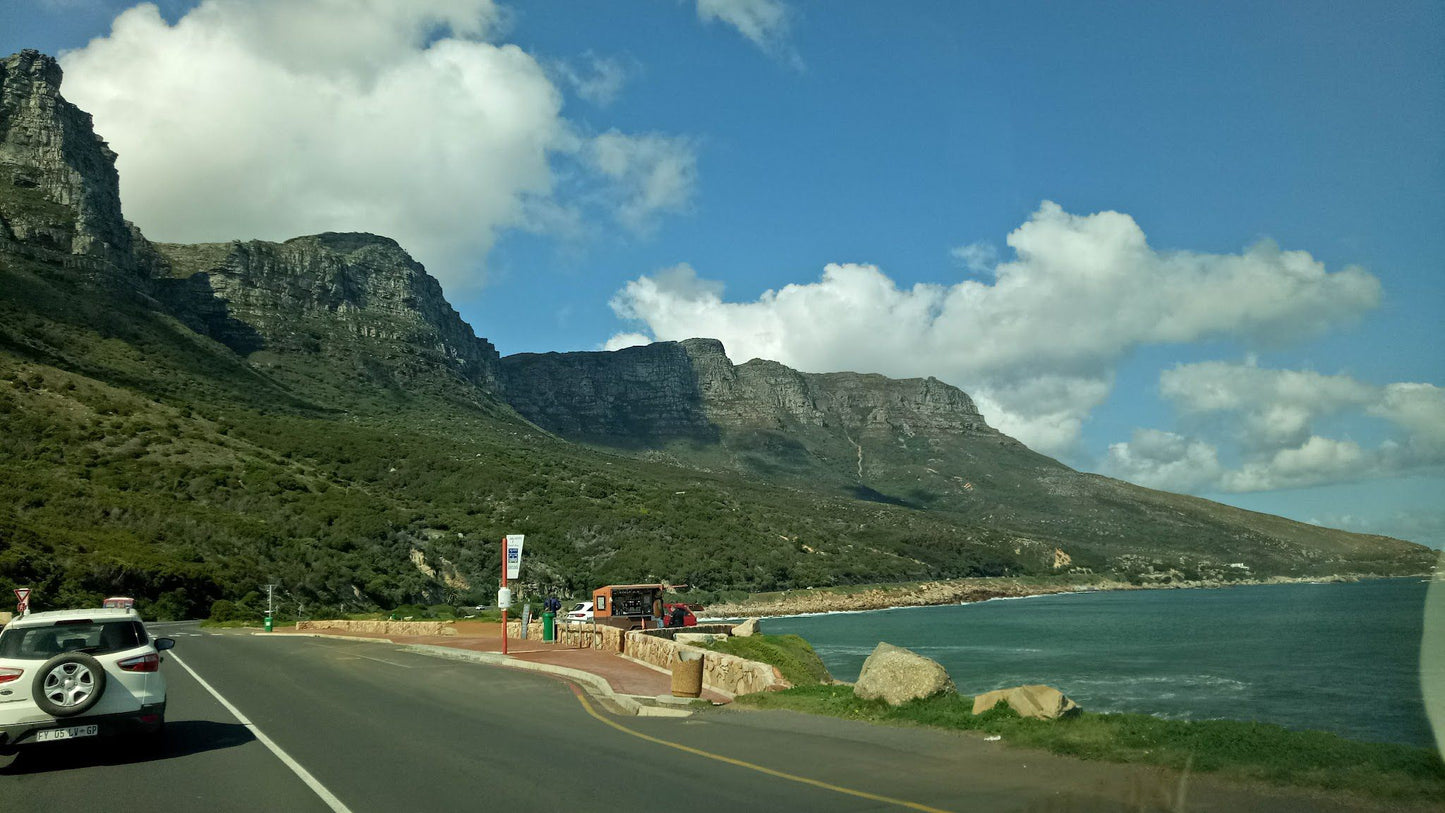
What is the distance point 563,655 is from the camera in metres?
27.3

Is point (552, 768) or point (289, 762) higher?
point (552, 768)

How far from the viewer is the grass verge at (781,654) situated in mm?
22767

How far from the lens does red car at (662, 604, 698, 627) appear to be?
45.0 meters

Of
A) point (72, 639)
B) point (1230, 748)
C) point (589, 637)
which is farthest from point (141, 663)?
point (589, 637)

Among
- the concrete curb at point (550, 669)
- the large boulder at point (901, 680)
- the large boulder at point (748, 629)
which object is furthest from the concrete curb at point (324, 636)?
the large boulder at point (901, 680)

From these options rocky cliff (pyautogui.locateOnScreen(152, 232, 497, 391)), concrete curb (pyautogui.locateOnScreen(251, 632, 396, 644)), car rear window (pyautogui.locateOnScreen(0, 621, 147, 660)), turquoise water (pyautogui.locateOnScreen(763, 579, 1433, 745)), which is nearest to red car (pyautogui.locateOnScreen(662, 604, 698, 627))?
turquoise water (pyautogui.locateOnScreen(763, 579, 1433, 745))

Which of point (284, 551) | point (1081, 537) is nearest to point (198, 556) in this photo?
point (284, 551)

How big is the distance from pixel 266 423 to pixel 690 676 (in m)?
79.3

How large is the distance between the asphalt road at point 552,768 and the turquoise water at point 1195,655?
18174mm

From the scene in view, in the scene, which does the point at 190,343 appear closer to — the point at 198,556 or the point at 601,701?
the point at 198,556

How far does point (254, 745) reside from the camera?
11.6 meters

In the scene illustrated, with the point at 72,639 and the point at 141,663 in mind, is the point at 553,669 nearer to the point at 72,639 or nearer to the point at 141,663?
the point at 72,639

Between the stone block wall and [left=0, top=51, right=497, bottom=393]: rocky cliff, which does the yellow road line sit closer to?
the stone block wall

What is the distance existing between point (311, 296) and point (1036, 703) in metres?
140
